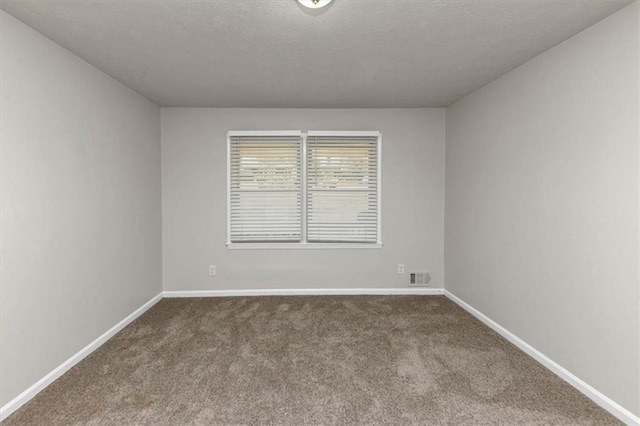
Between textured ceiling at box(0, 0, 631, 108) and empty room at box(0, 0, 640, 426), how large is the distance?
0.07 feet

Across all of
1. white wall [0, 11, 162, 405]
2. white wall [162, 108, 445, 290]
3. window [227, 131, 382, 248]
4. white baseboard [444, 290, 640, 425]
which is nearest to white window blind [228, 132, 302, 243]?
window [227, 131, 382, 248]

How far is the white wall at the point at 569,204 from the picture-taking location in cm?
182

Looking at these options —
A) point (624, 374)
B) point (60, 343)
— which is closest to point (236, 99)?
point (60, 343)

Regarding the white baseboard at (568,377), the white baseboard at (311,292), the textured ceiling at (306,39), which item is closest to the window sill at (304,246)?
the white baseboard at (311,292)

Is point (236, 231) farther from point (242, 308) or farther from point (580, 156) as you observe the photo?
point (580, 156)

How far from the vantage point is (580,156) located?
2.11 metres

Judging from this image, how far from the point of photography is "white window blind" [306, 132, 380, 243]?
4027mm

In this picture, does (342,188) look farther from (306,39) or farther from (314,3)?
(314,3)

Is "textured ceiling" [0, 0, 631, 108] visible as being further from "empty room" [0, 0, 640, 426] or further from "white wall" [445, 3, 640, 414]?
"white wall" [445, 3, 640, 414]

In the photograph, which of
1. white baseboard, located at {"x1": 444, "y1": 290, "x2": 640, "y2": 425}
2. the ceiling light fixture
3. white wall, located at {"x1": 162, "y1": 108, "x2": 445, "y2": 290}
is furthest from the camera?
white wall, located at {"x1": 162, "y1": 108, "x2": 445, "y2": 290}

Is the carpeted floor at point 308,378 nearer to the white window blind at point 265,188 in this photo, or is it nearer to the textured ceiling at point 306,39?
the white window blind at point 265,188

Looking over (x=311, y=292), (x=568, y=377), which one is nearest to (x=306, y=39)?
(x=311, y=292)

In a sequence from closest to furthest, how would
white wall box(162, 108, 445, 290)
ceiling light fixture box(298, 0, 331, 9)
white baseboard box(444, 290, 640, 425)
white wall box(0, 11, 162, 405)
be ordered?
ceiling light fixture box(298, 0, 331, 9), white baseboard box(444, 290, 640, 425), white wall box(0, 11, 162, 405), white wall box(162, 108, 445, 290)

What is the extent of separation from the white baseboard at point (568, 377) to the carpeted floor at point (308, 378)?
0.17 ft
